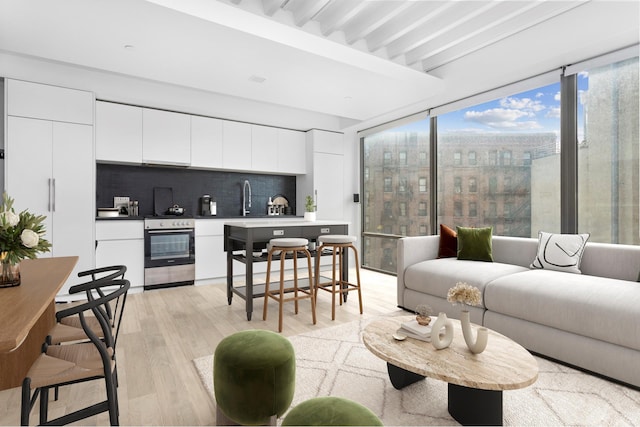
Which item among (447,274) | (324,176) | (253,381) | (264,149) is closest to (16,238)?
(253,381)

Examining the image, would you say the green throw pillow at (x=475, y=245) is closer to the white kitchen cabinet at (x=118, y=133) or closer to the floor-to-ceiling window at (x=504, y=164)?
the floor-to-ceiling window at (x=504, y=164)

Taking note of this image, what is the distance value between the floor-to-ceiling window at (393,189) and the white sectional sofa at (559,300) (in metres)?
1.75

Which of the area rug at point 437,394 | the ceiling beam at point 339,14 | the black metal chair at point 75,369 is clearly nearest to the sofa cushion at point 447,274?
the area rug at point 437,394

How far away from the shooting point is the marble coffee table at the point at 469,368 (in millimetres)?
1462

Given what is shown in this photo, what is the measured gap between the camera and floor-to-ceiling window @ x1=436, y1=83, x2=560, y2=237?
3.57 m

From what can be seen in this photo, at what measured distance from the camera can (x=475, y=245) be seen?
3441mm

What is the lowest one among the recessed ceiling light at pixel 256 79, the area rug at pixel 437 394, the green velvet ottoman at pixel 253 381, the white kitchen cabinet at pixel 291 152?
the area rug at pixel 437 394

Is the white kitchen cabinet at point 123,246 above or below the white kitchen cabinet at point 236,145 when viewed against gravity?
below

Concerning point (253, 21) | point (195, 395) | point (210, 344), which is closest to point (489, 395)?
point (195, 395)

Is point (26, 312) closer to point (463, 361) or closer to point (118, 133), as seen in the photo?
point (463, 361)

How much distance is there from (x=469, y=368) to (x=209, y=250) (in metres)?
3.96

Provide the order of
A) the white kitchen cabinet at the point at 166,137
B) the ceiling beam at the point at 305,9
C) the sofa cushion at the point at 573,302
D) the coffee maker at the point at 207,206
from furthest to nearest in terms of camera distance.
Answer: the coffee maker at the point at 207,206
the white kitchen cabinet at the point at 166,137
the ceiling beam at the point at 305,9
the sofa cushion at the point at 573,302

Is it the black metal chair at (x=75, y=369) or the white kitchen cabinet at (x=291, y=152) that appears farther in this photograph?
the white kitchen cabinet at (x=291, y=152)

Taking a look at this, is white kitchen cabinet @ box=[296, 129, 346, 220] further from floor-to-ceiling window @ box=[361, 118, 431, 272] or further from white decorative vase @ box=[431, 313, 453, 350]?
white decorative vase @ box=[431, 313, 453, 350]
